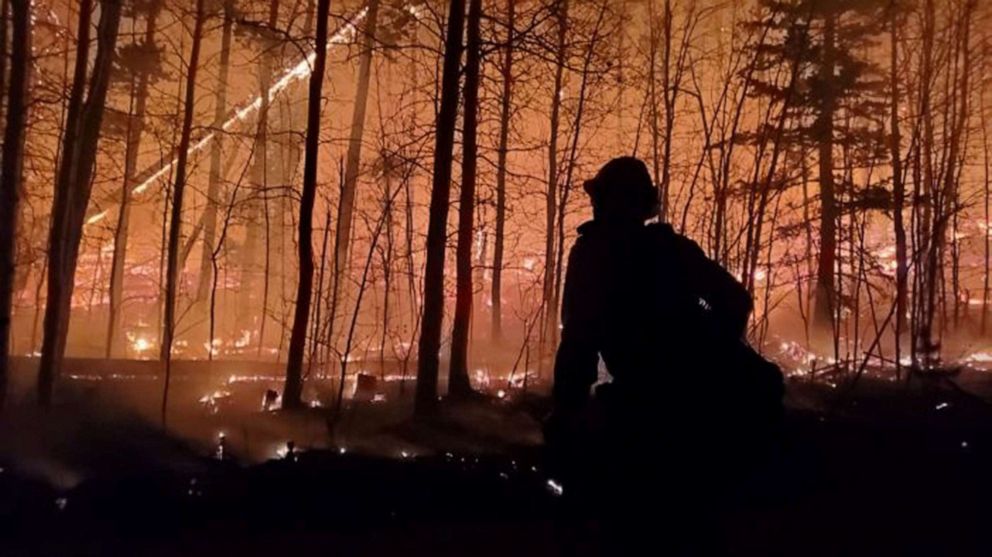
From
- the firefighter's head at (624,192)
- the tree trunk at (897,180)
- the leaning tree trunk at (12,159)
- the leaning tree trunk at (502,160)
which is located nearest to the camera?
the firefighter's head at (624,192)

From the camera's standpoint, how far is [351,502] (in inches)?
213

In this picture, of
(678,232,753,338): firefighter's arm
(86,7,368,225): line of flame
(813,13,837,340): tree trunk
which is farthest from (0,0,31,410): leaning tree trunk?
(813,13,837,340): tree trunk

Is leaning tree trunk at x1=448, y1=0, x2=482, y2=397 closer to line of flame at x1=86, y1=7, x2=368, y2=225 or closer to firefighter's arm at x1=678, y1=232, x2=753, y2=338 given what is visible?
line of flame at x1=86, y1=7, x2=368, y2=225

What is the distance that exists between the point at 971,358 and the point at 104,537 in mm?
17170

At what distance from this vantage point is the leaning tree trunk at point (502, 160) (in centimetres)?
1068

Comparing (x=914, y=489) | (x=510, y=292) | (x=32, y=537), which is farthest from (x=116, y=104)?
(x=914, y=489)

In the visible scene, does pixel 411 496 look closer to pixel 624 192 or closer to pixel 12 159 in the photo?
pixel 624 192

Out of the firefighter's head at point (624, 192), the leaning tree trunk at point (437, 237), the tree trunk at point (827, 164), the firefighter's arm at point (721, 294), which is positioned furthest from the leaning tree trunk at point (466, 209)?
the tree trunk at point (827, 164)

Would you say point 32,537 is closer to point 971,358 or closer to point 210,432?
point 210,432

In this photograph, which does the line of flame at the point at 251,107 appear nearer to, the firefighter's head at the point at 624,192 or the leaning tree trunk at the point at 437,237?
the leaning tree trunk at the point at 437,237

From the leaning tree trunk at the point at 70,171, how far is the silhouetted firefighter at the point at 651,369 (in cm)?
819

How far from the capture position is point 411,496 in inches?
221

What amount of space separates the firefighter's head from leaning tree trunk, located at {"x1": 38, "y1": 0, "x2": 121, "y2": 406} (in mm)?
8195

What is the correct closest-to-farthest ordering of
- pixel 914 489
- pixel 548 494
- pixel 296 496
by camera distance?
pixel 296 496 < pixel 548 494 < pixel 914 489
